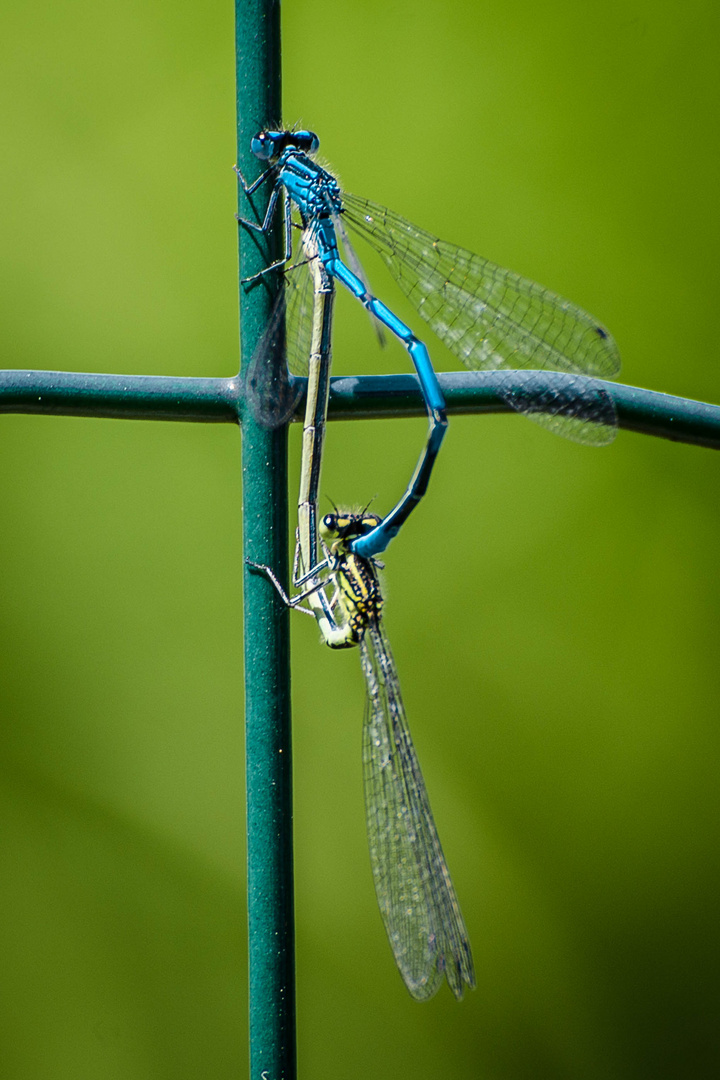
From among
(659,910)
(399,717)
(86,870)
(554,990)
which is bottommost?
(554,990)

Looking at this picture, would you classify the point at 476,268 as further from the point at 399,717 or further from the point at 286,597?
the point at 286,597

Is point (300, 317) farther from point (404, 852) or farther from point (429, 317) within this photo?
point (404, 852)

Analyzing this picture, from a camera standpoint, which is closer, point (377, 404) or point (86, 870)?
point (377, 404)

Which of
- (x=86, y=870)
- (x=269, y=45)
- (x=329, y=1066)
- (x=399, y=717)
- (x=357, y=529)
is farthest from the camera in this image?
(x=329, y=1066)

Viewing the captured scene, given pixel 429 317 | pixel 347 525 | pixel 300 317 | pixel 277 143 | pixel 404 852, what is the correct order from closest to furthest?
pixel 277 143 < pixel 300 317 < pixel 347 525 < pixel 404 852 < pixel 429 317

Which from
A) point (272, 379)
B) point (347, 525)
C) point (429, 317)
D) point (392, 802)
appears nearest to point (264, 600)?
point (272, 379)

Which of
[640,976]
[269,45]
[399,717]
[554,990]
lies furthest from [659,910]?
[269,45]
